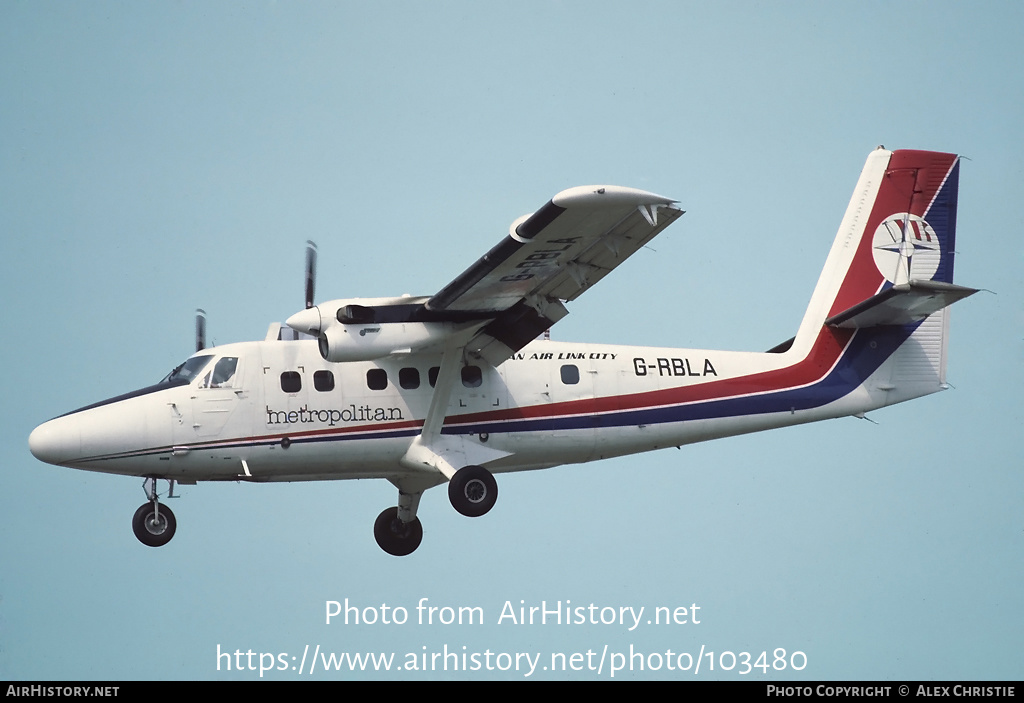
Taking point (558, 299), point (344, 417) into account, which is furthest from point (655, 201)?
point (344, 417)

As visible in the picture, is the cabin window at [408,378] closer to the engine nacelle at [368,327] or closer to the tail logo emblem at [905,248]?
the engine nacelle at [368,327]

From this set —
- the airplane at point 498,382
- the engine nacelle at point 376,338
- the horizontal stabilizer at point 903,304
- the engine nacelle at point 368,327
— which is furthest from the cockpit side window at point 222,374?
the horizontal stabilizer at point 903,304

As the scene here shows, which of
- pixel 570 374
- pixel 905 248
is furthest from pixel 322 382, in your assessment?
pixel 905 248

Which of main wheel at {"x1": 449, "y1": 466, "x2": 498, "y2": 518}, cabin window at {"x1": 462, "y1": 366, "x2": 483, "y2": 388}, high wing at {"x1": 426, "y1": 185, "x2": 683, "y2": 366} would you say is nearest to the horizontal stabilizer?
high wing at {"x1": 426, "y1": 185, "x2": 683, "y2": 366}

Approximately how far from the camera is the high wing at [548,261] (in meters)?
15.5

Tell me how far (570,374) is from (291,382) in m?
3.68

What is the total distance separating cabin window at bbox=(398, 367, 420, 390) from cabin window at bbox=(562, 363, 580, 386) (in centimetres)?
198

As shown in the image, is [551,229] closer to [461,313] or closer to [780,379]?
[461,313]

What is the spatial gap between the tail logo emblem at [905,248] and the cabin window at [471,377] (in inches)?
246

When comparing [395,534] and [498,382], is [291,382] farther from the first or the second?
[395,534]

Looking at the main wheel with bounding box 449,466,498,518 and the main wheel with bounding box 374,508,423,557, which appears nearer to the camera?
the main wheel with bounding box 449,466,498,518

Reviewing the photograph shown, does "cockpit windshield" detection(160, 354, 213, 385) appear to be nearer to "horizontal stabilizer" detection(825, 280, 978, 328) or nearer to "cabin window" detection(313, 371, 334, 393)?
"cabin window" detection(313, 371, 334, 393)

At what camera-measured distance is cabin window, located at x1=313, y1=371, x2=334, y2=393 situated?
18.2 m

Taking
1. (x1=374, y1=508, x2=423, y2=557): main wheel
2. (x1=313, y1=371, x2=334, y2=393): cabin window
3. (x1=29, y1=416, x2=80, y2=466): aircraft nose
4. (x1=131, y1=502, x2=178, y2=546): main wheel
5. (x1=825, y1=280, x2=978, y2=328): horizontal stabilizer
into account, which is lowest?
(x1=374, y1=508, x2=423, y2=557): main wheel
